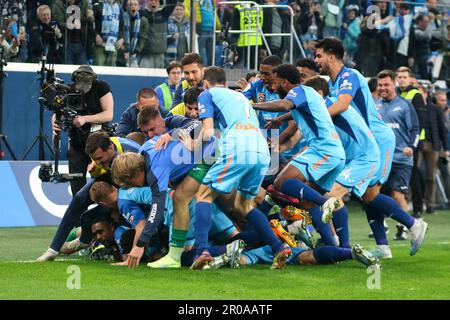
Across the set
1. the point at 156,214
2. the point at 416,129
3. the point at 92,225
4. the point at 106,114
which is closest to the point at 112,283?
the point at 156,214

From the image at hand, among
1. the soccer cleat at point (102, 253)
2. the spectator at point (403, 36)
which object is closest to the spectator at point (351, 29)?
the spectator at point (403, 36)

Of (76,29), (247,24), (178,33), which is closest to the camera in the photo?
(76,29)

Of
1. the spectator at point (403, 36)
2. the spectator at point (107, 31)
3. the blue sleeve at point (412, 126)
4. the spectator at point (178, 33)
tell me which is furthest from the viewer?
the spectator at point (403, 36)

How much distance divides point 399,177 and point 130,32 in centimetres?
504

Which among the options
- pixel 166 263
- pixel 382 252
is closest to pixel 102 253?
pixel 166 263

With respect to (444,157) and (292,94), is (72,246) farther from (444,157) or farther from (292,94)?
(444,157)

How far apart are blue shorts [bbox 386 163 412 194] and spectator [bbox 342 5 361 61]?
18.0ft

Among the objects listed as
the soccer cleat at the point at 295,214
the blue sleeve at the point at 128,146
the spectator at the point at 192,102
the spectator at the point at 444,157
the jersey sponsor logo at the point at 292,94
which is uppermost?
the jersey sponsor logo at the point at 292,94

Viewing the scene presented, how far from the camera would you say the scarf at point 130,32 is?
1736 cm

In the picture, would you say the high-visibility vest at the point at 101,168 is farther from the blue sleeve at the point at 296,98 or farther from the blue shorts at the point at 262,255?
the blue sleeve at the point at 296,98

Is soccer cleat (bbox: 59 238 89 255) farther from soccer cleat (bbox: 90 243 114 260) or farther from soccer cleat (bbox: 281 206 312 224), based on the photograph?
soccer cleat (bbox: 281 206 312 224)

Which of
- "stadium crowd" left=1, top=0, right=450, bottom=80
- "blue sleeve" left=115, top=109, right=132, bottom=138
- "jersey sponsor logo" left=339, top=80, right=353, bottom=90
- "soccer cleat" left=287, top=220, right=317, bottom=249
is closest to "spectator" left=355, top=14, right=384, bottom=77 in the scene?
"stadium crowd" left=1, top=0, right=450, bottom=80

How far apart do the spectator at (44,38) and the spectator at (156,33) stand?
63.2 inches

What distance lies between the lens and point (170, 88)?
1459cm
